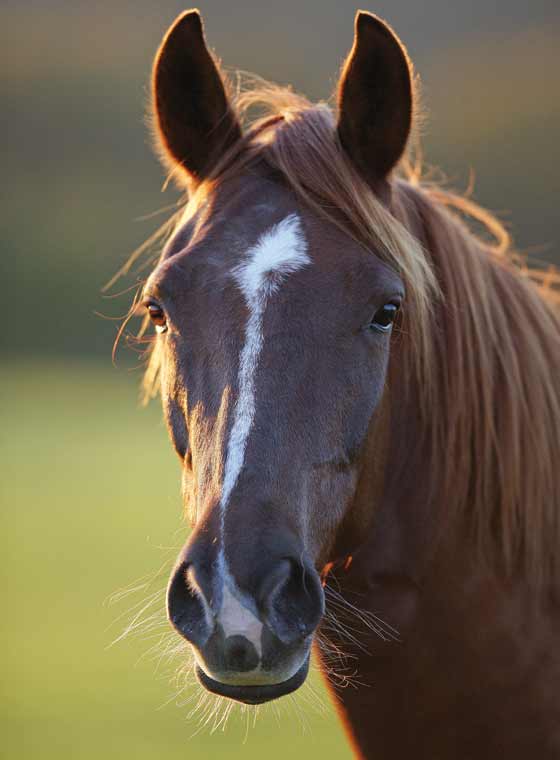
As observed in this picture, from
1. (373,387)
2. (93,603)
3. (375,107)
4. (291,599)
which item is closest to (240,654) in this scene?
(291,599)

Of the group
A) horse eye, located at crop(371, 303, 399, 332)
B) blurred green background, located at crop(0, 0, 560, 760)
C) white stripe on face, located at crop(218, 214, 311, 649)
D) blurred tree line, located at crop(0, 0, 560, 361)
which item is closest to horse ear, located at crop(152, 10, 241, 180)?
white stripe on face, located at crop(218, 214, 311, 649)

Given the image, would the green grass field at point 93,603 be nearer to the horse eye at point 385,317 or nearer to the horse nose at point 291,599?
the horse nose at point 291,599

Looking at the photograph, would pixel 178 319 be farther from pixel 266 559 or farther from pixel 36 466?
pixel 36 466

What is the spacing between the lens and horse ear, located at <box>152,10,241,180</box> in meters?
2.54

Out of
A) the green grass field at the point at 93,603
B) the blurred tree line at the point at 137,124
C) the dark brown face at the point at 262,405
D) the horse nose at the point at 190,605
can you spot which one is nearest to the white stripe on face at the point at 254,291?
the dark brown face at the point at 262,405

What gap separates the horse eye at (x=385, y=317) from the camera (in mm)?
2219

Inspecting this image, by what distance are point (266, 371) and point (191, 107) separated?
1010 mm

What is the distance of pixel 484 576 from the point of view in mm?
2502

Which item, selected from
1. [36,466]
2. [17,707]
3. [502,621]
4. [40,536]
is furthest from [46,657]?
[36,466]

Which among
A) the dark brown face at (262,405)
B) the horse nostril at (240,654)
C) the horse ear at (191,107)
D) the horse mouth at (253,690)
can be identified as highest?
the horse ear at (191,107)

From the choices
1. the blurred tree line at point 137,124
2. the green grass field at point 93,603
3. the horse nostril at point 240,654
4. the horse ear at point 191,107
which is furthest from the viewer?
the blurred tree line at point 137,124

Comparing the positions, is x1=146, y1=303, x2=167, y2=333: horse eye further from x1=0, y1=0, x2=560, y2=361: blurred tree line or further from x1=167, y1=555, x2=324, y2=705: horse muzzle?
x1=0, y1=0, x2=560, y2=361: blurred tree line

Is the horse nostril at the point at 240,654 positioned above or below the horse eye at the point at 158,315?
below

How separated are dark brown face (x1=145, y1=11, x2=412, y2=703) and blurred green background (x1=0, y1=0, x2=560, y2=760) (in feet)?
19.7
